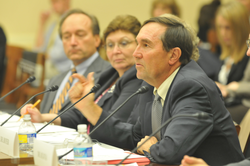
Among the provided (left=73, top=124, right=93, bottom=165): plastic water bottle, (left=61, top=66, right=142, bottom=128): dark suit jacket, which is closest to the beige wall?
(left=61, top=66, right=142, bottom=128): dark suit jacket

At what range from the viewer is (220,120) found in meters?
1.68

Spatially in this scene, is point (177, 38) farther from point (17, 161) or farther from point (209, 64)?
point (209, 64)

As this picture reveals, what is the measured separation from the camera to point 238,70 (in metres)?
3.84

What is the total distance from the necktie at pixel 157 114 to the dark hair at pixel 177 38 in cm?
25

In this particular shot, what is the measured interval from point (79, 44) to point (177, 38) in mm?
1573

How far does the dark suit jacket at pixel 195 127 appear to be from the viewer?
1536 millimetres

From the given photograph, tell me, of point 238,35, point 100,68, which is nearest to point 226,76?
point 238,35

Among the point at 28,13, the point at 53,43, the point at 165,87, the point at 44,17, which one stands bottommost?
the point at 165,87

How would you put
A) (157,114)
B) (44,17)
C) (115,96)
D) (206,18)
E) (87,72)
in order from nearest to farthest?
(157,114) → (115,96) → (87,72) → (206,18) → (44,17)

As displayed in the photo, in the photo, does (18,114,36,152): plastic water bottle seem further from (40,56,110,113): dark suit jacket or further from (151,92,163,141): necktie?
(40,56,110,113): dark suit jacket

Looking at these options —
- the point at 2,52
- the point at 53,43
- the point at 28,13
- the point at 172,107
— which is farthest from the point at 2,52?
the point at 172,107

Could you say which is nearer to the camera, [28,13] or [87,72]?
[87,72]

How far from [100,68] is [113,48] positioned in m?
0.44

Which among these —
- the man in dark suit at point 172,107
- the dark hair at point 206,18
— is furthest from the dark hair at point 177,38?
the dark hair at point 206,18
